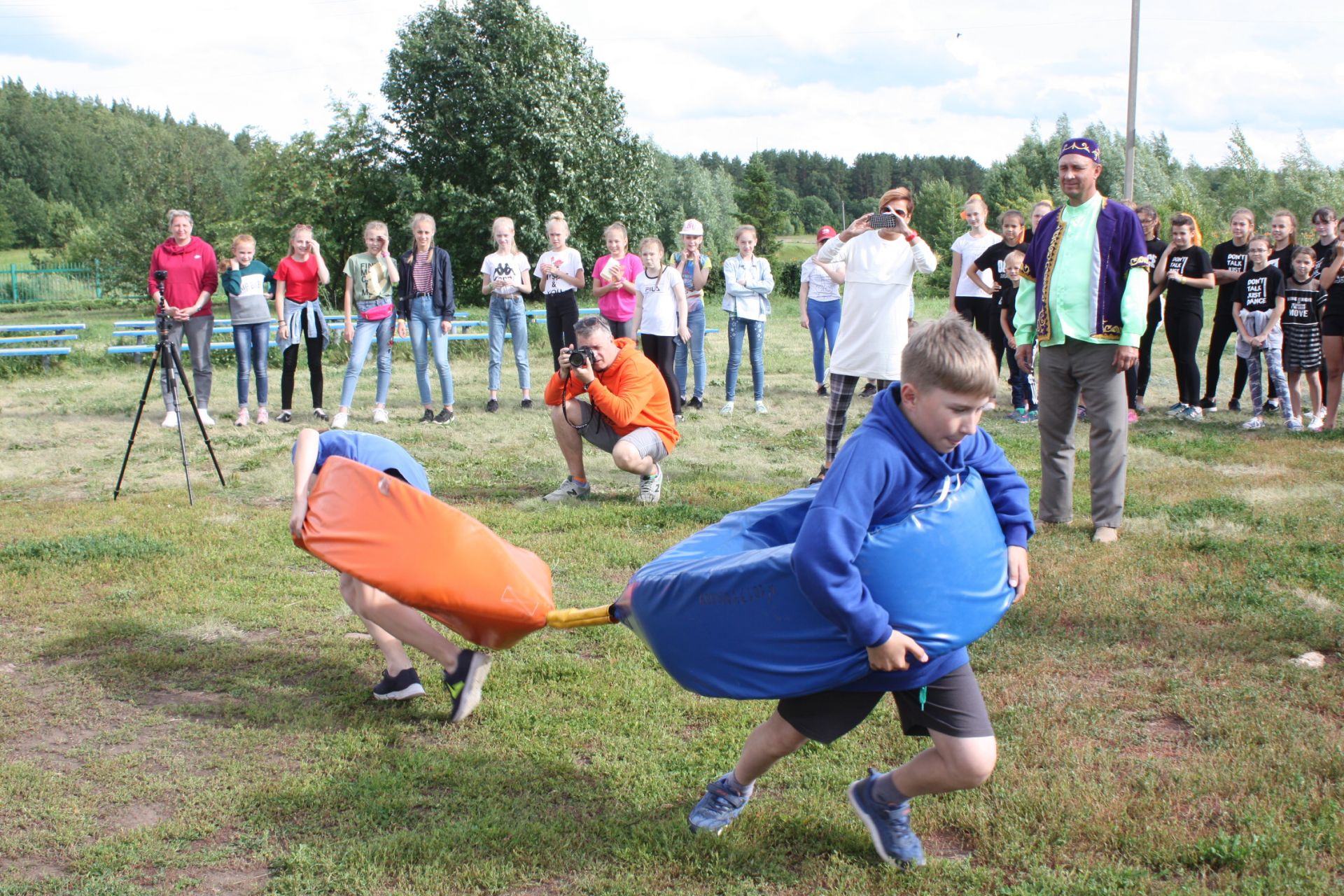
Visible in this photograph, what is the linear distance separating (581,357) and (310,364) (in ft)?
17.3

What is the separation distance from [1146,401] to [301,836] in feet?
37.4

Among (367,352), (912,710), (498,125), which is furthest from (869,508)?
(498,125)

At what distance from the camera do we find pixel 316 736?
4.11 metres

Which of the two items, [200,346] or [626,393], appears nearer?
[626,393]

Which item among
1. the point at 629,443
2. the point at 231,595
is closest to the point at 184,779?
the point at 231,595

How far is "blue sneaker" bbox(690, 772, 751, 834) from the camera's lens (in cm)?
334

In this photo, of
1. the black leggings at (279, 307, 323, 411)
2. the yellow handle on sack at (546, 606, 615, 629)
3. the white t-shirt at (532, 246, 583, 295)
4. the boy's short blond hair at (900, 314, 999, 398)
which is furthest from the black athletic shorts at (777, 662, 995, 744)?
the black leggings at (279, 307, 323, 411)

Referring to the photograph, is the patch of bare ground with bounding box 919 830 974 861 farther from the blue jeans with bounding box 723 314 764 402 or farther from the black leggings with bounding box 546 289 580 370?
the black leggings with bounding box 546 289 580 370

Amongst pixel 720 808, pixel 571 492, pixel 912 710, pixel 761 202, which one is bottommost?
pixel 720 808

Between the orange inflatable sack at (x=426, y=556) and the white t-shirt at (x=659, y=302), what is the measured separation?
23.7 ft

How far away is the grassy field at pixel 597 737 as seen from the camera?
3.18 metres

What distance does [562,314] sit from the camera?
11930 mm

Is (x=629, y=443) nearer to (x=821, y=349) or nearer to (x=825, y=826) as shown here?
(x=825, y=826)

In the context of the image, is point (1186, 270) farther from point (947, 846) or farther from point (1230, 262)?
point (947, 846)
